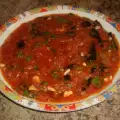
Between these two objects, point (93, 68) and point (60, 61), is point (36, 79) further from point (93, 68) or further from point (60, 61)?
point (93, 68)

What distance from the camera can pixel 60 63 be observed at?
8.57 ft

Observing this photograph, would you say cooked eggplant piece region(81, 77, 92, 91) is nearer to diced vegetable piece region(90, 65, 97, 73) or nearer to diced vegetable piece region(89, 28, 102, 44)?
diced vegetable piece region(90, 65, 97, 73)

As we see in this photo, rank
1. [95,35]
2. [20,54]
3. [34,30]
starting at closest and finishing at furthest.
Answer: [20,54] → [95,35] → [34,30]

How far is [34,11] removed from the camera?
128 inches

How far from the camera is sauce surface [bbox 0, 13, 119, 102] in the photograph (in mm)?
2504

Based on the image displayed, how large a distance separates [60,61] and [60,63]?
0.02m

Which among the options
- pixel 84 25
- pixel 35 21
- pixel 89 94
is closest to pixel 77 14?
pixel 84 25

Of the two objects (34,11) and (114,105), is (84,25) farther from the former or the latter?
(114,105)

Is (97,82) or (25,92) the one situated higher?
(97,82)

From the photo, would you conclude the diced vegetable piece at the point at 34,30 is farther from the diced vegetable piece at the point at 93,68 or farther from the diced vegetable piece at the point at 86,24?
the diced vegetable piece at the point at 93,68

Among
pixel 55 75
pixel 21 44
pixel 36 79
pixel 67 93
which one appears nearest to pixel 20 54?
pixel 21 44

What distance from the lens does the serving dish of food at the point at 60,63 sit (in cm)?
244

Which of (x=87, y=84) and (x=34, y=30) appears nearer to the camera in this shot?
(x=87, y=84)

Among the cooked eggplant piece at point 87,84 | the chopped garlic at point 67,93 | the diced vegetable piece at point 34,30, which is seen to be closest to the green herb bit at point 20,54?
the diced vegetable piece at point 34,30
